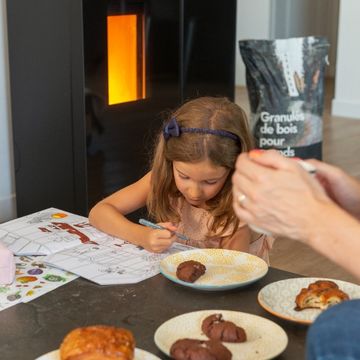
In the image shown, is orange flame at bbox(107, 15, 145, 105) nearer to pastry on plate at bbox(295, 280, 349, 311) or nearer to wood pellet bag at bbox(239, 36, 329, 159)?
wood pellet bag at bbox(239, 36, 329, 159)

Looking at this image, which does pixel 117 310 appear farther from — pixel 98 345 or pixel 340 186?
pixel 340 186

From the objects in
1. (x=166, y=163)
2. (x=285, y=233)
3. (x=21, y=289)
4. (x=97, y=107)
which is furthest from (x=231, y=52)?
(x=285, y=233)

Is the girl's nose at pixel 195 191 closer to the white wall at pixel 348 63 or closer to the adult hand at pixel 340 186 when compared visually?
the adult hand at pixel 340 186

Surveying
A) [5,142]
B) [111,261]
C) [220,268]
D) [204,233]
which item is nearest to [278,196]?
[220,268]

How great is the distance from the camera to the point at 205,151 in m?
1.80

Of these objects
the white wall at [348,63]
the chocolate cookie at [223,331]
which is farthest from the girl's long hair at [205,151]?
the white wall at [348,63]

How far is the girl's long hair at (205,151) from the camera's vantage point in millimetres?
1809

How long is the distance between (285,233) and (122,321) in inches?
14.1

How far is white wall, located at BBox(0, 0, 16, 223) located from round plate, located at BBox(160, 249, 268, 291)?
1.75m

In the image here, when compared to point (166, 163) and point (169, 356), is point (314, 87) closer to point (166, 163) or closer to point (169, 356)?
point (166, 163)

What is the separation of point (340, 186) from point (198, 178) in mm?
521

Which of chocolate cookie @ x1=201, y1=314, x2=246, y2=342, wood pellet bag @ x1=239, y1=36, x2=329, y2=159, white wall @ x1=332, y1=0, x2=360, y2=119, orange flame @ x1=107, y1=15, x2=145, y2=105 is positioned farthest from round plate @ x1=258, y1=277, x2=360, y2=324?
white wall @ x1=332, y1=0, x2=360, y2=119

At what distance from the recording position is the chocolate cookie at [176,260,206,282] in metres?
1.45

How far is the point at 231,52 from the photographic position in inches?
135
